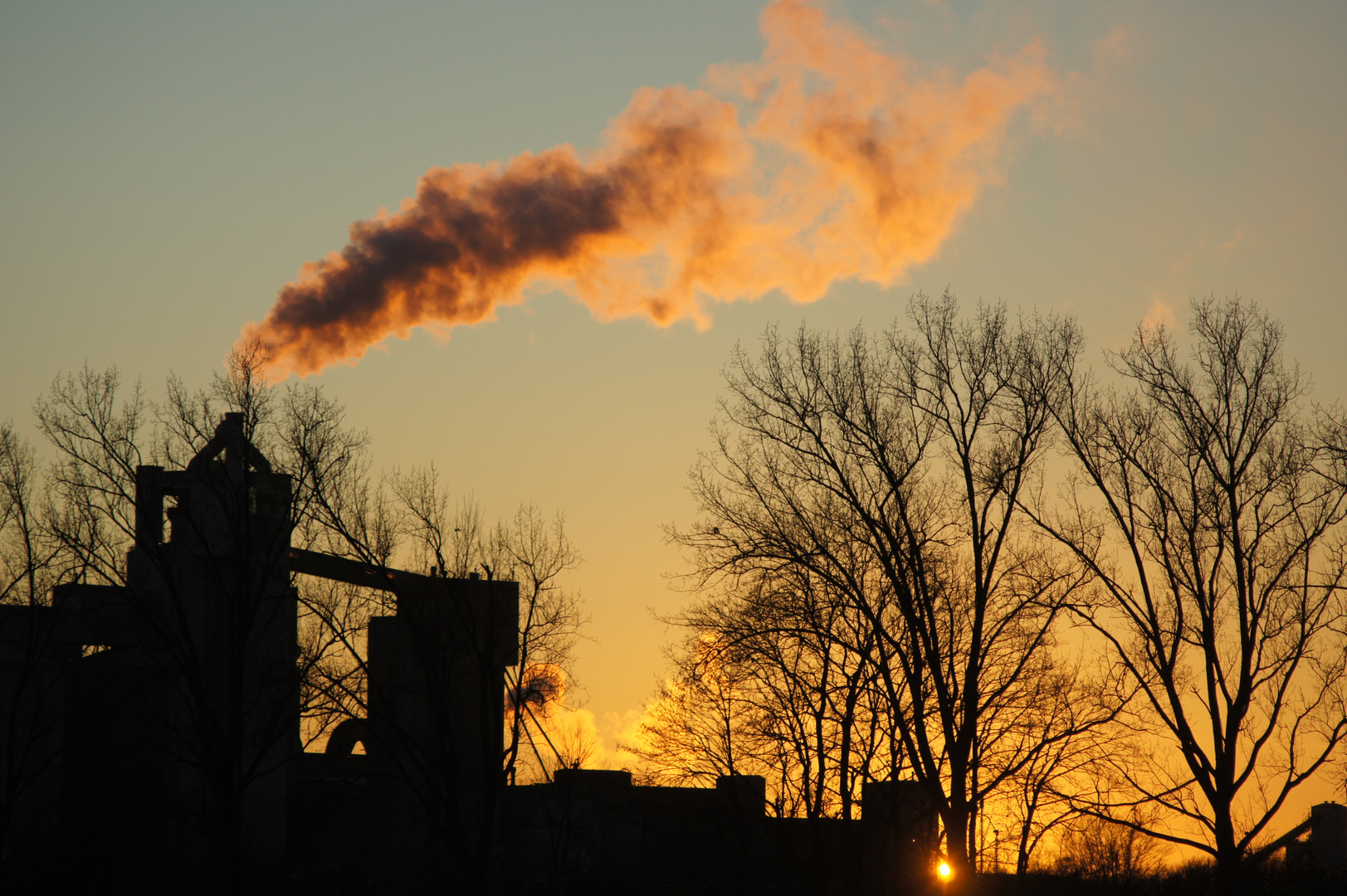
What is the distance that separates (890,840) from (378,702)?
610 inches

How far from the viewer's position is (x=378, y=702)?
3012cm

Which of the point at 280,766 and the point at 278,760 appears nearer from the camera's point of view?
the point at 280,766

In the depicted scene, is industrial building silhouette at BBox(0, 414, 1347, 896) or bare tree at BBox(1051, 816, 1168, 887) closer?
industrial building silhouette at BBox(0, 414, 1347, 896)

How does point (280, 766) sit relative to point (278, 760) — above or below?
below

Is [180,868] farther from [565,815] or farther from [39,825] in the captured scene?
[565,815]

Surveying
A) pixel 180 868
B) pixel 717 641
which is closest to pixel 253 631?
pixel 180 868

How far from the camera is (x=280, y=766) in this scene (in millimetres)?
26172

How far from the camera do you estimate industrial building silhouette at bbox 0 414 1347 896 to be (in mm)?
25984

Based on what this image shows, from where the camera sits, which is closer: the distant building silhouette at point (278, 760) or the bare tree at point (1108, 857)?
the distant building silhouette at point (278, 760)

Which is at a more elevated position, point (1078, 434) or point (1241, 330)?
point (1241, 330)

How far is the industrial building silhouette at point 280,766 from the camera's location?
85.3 ft

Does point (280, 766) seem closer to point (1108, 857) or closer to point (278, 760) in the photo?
point (278, 760)

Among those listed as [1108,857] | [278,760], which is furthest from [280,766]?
[1108,857]

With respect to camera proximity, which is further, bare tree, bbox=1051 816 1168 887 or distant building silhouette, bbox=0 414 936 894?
bare tree, bbox=1051 816 1168 887
